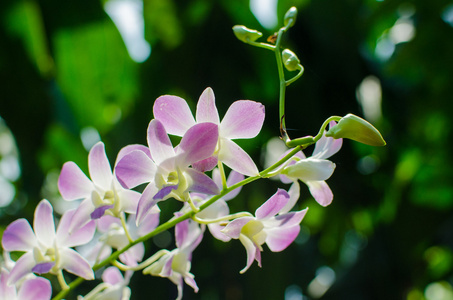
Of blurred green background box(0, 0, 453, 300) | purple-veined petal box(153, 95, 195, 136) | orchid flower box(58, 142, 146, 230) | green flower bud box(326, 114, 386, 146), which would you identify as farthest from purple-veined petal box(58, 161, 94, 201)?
blurred green background box(0, 0, 453, 300)

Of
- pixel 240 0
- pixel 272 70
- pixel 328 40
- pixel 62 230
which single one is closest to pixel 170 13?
pixel 240 0

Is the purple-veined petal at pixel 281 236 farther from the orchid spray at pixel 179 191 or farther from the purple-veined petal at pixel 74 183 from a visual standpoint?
the purple-veined petal at pixel 74 183

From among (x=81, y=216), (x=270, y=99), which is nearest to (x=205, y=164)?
(x=81, y=216)

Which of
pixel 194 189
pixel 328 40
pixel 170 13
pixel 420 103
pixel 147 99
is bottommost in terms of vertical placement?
pixel 420 103

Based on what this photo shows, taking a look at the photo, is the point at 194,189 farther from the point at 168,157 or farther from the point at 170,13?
the point at 170,13

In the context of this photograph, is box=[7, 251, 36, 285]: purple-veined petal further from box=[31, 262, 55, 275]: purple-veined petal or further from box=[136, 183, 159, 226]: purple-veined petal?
box=[136, 183, 159, 226]: purple-veined petal

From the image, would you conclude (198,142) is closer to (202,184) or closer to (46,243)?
(202,184)
